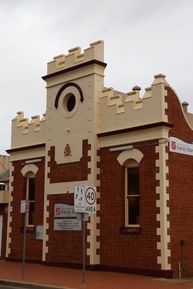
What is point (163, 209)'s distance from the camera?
54.6 ft

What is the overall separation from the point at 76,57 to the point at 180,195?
7.55 m

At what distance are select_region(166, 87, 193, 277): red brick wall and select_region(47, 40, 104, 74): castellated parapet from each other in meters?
3.95

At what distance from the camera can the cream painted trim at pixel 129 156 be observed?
58.5ft

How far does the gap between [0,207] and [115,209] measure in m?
8.11

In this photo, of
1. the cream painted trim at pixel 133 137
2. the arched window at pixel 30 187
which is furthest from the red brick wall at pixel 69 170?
the arched window at pixel 30 187

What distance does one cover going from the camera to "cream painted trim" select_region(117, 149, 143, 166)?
58.5ft

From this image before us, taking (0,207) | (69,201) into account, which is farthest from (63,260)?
(0,207)

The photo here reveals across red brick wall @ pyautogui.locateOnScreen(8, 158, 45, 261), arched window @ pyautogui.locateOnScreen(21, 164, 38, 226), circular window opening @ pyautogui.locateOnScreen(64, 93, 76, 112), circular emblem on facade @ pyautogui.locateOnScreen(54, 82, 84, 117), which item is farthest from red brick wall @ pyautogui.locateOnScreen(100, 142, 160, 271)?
arched window @ pyautogui.locateOnScreen(21, 164, 38, 226)

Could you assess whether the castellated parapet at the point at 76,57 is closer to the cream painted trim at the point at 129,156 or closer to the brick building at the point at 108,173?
the brick building at the point at 108,173

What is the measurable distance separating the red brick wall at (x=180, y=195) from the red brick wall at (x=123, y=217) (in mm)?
623

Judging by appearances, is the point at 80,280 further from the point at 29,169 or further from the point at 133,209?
the point at 29,169

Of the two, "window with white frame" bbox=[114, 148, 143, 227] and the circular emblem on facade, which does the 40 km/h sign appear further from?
the circular emblem on facade

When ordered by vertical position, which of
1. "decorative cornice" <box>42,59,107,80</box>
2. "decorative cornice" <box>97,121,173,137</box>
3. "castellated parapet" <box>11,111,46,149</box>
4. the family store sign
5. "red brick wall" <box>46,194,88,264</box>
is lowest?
"red brick wall" <box>46,194,88,264</box>

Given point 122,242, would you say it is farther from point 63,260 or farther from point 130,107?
point 130,107
